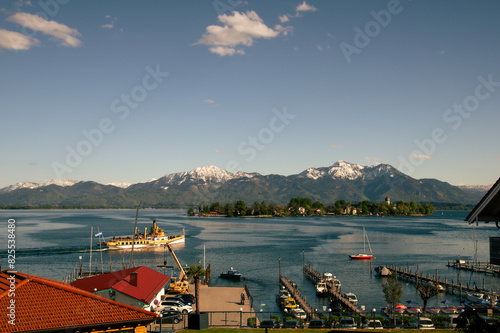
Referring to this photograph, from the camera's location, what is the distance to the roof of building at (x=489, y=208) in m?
10.8

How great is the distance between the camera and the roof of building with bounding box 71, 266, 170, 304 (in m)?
32.8

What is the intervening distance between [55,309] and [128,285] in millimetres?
16506

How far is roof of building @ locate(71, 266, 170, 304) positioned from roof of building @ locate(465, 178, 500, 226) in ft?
92.6

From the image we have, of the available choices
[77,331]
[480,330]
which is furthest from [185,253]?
[480,330]

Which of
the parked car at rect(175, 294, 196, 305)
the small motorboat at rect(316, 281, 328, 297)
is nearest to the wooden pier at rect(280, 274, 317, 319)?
the small motorboat at rect(316, 281, 328, 297)

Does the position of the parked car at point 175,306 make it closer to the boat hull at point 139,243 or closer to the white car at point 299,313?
the white car at point 299,313

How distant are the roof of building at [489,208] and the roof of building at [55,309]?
16154mm

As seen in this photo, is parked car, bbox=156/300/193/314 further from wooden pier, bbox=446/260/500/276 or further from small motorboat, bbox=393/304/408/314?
wooden pier, bbox=446/260/500/276

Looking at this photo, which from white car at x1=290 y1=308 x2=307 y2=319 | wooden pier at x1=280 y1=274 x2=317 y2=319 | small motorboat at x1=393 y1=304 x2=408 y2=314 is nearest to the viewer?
white car at x1=290 y1=308 x2=307 y2=319

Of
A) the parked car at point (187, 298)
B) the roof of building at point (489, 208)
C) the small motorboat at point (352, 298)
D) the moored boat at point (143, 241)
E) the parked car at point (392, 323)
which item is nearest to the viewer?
the roof of building at point (489, 208)

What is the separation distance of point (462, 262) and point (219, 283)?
175ft

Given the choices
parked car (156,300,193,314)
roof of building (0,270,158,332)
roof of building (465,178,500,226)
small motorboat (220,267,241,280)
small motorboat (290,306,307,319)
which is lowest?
small motorboat (220,267,241,280)

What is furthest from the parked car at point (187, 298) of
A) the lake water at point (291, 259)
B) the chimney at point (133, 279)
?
the lake water at point (291, 259)

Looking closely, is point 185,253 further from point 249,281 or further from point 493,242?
point 493,242
